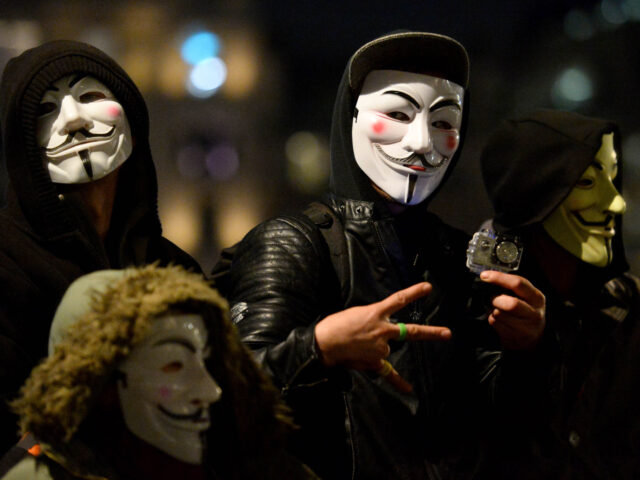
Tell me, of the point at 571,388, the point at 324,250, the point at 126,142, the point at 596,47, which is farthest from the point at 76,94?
the point at 596,47

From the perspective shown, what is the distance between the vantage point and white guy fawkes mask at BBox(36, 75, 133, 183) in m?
1.36

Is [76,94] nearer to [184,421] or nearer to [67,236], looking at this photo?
[67,236]

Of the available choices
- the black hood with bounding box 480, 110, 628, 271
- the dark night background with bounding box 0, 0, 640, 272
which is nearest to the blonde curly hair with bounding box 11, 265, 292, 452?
the black hood with bounding box 480, 110, 628, 271

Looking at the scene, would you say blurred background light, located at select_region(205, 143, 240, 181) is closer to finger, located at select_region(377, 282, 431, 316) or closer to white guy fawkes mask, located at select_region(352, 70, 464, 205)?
white guy fawkes mask, located at select_region(352, 70, 464, 205)

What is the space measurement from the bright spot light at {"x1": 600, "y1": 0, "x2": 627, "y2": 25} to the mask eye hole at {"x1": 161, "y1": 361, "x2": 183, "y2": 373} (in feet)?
5.92

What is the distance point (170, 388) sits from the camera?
1.10m

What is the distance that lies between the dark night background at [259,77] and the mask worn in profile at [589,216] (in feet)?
1.99

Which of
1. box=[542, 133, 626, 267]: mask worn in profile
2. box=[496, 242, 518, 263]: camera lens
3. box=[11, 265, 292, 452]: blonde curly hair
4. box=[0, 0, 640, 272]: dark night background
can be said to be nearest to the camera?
box=[11, 265, 292, 452]: blonde curly hair

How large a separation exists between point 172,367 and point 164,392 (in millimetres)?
35

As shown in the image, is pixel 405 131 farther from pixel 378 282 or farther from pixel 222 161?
pixel 222 161

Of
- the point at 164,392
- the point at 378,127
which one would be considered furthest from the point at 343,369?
the point at 378,127

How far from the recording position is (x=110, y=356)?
3.48 feet

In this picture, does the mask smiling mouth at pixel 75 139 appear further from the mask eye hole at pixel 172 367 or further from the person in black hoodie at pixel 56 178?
the mask eye hole at pixel 172 367

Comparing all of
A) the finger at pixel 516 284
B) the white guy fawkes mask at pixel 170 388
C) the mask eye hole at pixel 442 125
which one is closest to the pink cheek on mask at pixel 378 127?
the mask eye hole at pixel 442 125
